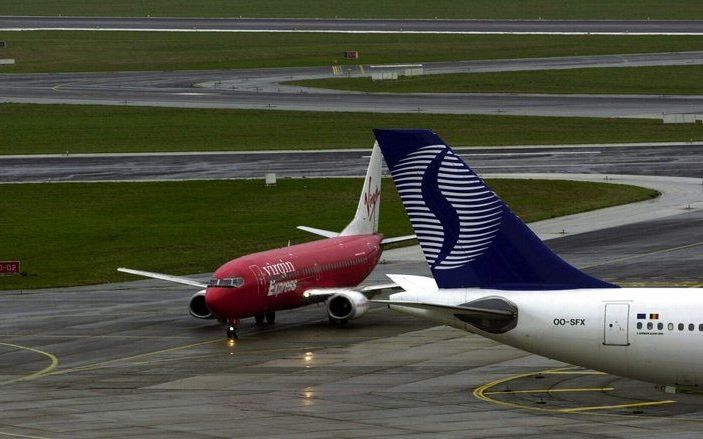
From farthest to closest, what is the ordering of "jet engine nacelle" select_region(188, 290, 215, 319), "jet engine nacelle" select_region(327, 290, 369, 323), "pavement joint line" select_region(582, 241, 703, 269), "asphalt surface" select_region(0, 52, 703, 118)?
"asphalt surface" select_region(0, 52, 703, 118), "pavement joint line" select_region(582, 241, 703, 269), "jet engine nacelle" select_region(188, 290, 215, 319), "jet engine nacelle" select_region(327, 290, 369, 323)

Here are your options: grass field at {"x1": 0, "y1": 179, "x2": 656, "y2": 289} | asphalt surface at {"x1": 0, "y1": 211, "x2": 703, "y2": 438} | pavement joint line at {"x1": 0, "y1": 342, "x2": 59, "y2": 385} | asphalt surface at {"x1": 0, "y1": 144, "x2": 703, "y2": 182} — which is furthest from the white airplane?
asphalt surface at {"x1": 0, "y1": 144, "x2": 703, "y2": 182}

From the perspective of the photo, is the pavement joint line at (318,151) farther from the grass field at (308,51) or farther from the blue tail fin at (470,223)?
the blue tail fin at (470,223)

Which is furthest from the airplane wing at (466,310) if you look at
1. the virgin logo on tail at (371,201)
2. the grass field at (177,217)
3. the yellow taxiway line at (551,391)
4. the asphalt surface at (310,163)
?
the asphalt surface at (310,163)

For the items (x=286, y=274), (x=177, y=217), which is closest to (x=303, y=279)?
(x=286, y=274)

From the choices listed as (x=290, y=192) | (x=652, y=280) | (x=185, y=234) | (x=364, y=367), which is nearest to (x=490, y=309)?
(x=364, y=367)

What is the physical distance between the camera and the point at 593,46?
599 feet

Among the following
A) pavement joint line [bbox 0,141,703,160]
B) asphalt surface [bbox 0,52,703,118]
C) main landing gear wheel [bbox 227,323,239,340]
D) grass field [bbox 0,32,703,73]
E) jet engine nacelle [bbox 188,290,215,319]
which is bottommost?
main landing gear wheel [bbox 227,323,239,340]

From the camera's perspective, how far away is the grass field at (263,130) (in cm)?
11844

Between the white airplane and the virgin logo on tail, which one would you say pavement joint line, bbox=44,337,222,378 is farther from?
the white airplane

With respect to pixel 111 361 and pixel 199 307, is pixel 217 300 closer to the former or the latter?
pixel 199 307

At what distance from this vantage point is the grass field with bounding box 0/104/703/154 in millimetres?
118438

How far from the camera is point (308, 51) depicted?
623 ft

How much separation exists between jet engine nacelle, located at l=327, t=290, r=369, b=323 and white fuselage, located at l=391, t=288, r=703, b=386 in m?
16.5

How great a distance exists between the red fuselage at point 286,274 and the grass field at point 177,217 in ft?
41.3
